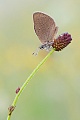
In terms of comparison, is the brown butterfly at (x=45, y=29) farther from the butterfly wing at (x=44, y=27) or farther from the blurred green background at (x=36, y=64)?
the blurred green background at (x=36, y=64)

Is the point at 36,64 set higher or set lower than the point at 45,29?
higher

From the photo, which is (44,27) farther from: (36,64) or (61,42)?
(36,64)

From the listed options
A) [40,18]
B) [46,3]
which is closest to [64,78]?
[46,3]

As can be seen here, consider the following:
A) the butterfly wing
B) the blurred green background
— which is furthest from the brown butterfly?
the blurred green background

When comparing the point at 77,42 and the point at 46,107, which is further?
the point at 77,42

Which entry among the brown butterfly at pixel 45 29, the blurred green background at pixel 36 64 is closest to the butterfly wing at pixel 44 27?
the brown butterfly at pixel 45 29

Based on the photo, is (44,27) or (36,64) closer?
(44,27)

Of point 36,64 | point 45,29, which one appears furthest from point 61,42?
point 36,64

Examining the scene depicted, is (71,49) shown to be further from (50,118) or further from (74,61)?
(50,118)
